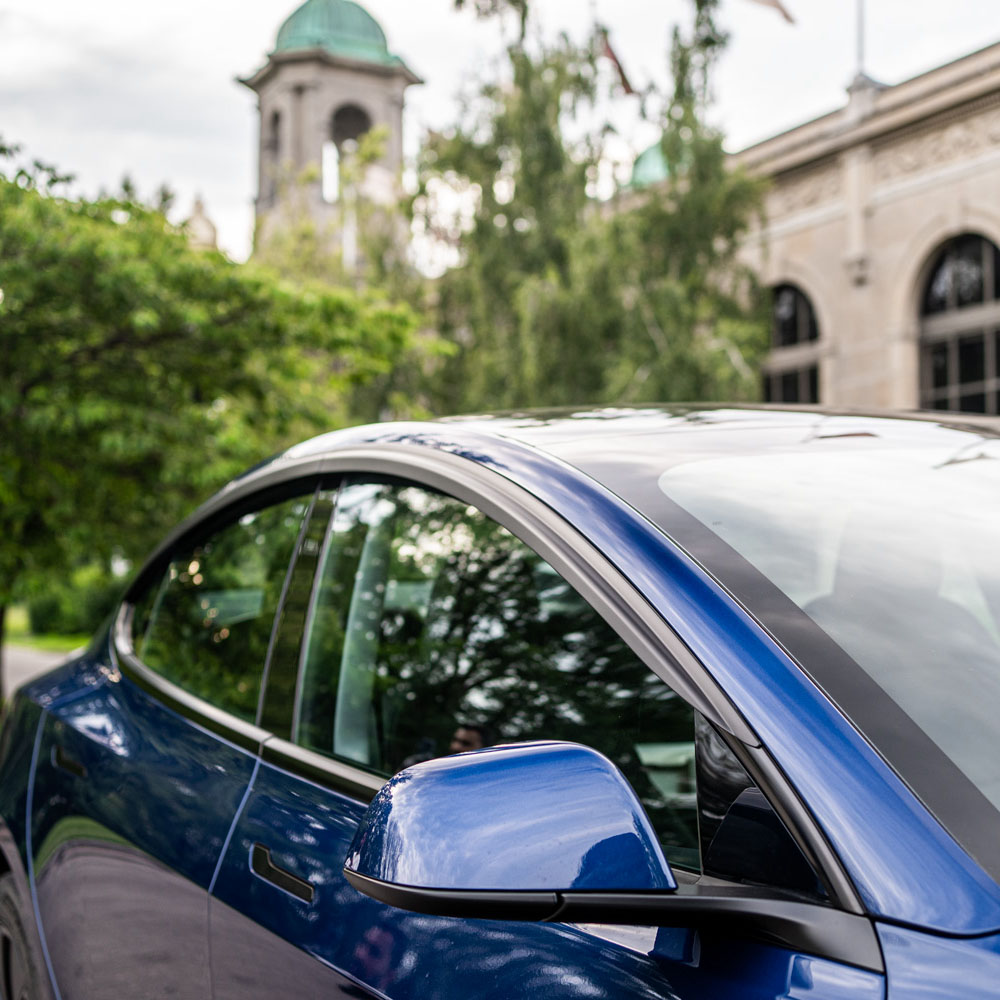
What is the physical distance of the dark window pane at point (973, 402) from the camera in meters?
20.8

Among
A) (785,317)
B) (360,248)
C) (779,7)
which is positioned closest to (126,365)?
(779,7)

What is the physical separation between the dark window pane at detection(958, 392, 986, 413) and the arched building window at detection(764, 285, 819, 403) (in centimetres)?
302

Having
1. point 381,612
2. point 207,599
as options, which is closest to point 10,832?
point 207,599

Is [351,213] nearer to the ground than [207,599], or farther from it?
farther from it

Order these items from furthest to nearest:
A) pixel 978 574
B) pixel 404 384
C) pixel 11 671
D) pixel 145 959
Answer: pixel 404 384 → pixel 11 671 → pixel 145 959 → pixel 978 574

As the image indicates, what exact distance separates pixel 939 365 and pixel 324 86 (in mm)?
32666

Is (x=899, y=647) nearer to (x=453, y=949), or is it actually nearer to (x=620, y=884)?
(x=620, y=884)

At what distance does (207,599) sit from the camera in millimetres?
2342

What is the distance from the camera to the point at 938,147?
20.4 m

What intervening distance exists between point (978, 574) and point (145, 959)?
52.2 inches

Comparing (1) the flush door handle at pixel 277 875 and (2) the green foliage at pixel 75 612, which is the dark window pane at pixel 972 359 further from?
(1) the flush door handle at pixel 277 875

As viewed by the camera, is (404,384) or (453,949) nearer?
(453,949)

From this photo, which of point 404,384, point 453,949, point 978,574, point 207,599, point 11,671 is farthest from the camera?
point 404,384

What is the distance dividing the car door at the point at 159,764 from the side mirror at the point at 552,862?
0.71 meters
